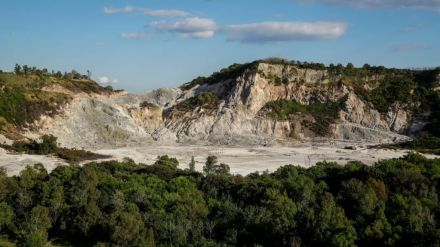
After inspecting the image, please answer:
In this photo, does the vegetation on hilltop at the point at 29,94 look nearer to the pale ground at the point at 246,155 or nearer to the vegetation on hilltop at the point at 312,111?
the pale ground at the point at 246,155

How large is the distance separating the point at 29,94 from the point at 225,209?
192 ft

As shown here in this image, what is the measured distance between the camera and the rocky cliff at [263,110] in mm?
92188

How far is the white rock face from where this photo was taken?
89312 mm

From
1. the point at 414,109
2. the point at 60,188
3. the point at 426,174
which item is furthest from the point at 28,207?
the point at 414,109

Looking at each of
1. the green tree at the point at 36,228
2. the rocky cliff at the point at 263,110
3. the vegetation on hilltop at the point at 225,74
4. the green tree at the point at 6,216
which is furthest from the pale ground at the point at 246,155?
the green tree at the point at 36,228

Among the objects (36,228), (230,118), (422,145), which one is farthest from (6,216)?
(422,145)

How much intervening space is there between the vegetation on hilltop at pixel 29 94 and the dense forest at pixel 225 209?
3778 centimetres

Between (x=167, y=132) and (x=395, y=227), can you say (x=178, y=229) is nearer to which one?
(x=395, y=227)

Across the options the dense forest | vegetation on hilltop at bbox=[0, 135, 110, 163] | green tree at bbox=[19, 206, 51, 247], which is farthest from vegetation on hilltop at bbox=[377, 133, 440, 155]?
green tree at bbox=[19, 206, 51, 247]

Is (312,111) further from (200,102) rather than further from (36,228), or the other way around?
(36,228)

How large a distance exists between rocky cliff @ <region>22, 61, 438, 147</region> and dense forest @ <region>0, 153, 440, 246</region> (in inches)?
1768

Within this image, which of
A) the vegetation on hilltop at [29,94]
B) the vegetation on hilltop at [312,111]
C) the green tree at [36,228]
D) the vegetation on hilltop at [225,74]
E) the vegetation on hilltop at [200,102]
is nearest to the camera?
the green tree at [36,228]

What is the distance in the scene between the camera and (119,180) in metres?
45.1

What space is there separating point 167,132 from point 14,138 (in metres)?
26.3
